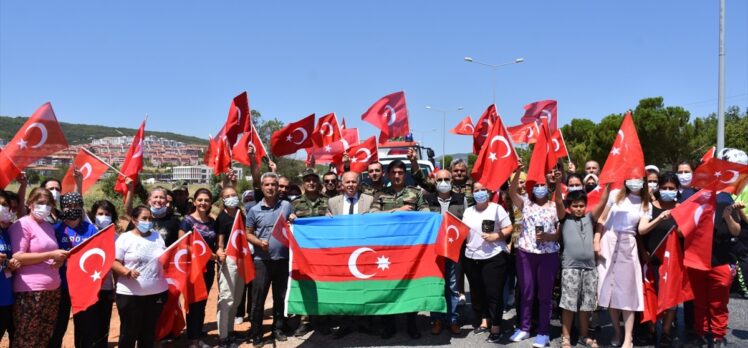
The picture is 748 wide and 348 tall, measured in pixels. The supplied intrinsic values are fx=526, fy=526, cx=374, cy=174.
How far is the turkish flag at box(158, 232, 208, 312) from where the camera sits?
17.6ft

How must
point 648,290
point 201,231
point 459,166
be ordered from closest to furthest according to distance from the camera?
point 648,290, point 201,231, point 459,166

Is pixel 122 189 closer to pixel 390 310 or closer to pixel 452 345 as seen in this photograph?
pixel 390 310

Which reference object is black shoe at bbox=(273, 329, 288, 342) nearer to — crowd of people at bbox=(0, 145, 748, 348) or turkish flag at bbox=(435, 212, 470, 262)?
crowd of people at bbox=(0, 145, 748, 348)

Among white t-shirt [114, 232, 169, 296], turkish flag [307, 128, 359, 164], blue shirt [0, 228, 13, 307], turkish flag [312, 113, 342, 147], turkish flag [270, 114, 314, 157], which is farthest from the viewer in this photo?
turkish flag [312, 113, 342, 147]

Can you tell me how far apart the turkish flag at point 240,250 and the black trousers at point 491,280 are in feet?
8.36

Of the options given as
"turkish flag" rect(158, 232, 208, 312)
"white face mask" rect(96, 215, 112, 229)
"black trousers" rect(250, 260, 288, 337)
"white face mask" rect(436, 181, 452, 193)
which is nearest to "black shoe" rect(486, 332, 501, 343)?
"white face mask" rect(436, 181, 452, 193)

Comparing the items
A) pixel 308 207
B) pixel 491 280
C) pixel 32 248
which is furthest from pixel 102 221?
pixel 491 280

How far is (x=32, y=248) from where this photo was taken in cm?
A: 466

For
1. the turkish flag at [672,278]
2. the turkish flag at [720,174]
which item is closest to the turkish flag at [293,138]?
the turkish flag at [672,278]

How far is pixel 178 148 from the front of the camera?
109m

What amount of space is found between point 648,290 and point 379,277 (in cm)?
289

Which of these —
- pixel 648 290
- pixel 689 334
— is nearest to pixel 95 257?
pixel 648 290

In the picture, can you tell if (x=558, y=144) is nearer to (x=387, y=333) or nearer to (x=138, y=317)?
(x=387, y=333)

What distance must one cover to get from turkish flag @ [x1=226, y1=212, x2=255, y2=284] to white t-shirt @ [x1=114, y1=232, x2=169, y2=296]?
880 millimetres
